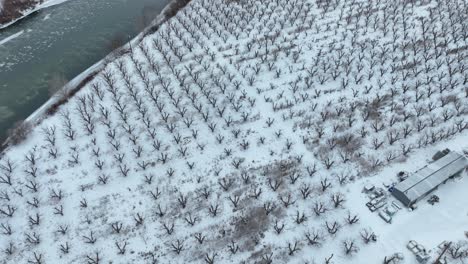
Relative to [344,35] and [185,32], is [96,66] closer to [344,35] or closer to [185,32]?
[185,32]

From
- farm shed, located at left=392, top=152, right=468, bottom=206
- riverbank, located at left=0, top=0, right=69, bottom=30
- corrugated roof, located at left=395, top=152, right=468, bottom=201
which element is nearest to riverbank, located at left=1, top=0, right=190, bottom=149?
riverbank, located at left=0, top=0, right=69, bottom=30

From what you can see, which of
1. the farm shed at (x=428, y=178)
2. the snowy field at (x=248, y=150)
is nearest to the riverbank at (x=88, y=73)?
the snowy field at (x=248, y=150)

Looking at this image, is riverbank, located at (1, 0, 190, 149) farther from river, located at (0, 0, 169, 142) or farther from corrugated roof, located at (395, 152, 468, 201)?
corrugated roof, located at (395, 152, 468, 201)

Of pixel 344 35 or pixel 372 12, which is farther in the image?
pixel 372 12

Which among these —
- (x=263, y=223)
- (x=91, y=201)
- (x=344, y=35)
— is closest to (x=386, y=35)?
(x=344, y=35)

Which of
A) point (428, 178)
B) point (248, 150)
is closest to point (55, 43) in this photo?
point (248, 150)

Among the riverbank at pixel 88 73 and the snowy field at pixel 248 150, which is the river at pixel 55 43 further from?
the snowy field at pixel 248 150
